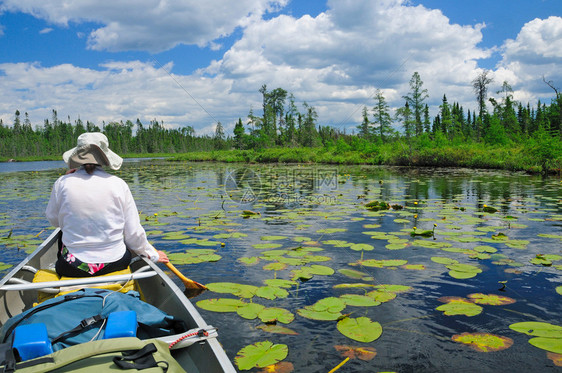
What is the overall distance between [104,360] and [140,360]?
0.14 meters

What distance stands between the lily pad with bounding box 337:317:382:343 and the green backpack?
65.7 inches

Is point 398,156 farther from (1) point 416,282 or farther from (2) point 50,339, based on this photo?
(2) point 50,339

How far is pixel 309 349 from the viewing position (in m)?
2.78

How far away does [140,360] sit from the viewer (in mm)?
1555

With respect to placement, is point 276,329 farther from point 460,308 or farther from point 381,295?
point 460,308

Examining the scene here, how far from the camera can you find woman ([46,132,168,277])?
2637mm

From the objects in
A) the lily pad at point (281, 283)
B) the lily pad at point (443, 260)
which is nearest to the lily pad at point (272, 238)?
the lily pad at point (281, 283)

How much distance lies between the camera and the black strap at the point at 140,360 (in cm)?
150

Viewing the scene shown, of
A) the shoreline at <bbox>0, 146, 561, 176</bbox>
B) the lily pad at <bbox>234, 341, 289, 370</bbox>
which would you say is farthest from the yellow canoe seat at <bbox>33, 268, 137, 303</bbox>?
the shoreline at <bbox>0, 146, 561, 176</bbox>

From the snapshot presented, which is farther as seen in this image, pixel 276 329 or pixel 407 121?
pixel 407 121

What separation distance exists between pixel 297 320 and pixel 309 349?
431 millimetres

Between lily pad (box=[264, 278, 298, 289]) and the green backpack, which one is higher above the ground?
the green backpack

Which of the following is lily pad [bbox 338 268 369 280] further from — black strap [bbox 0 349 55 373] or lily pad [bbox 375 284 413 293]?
black strap [bbox 0 349 55 373]

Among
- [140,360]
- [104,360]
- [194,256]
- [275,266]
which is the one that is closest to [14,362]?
[104,360]
